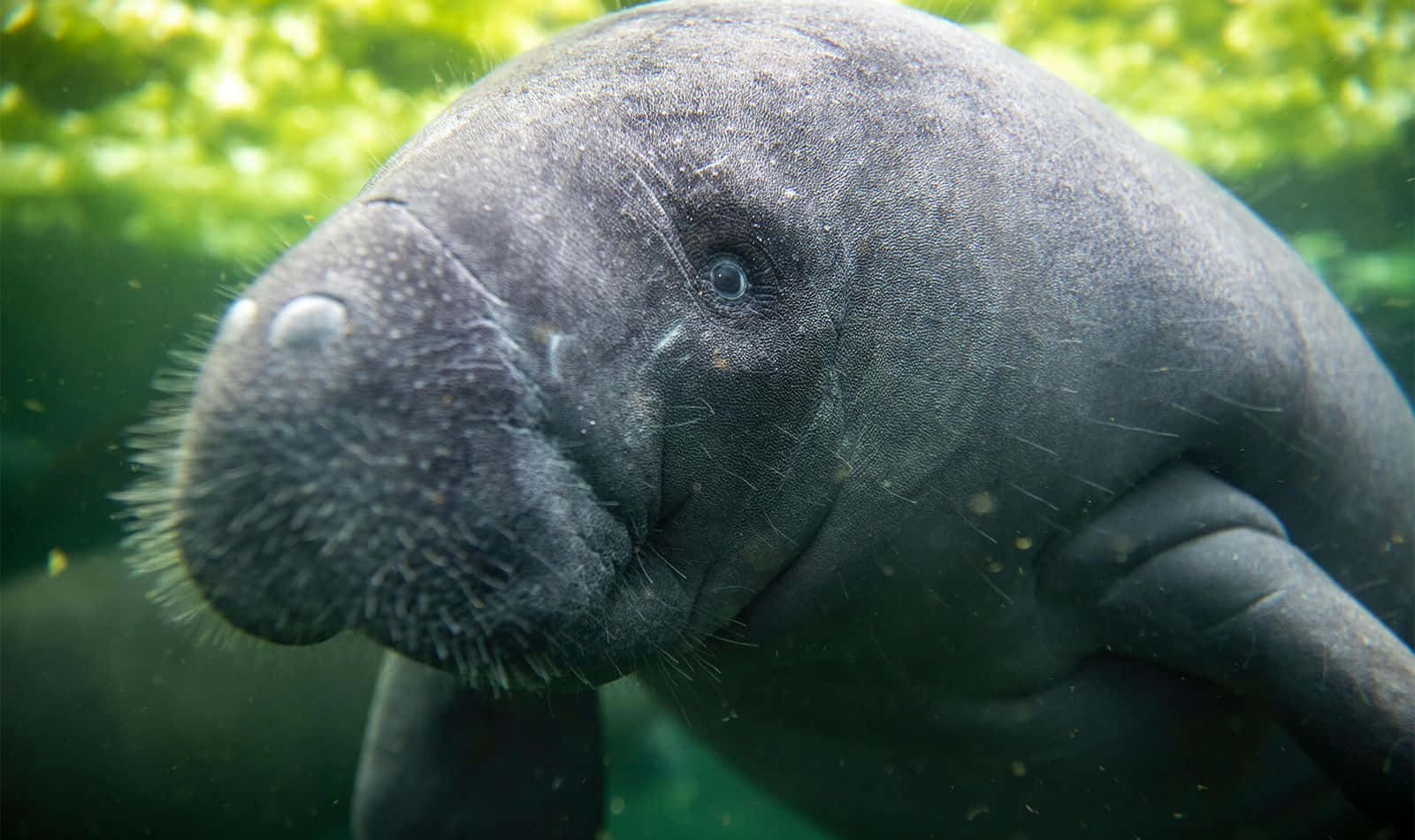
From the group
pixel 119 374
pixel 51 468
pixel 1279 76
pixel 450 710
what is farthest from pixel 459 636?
pixel 119 374

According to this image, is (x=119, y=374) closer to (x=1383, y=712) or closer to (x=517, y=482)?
(x=517, y=482)

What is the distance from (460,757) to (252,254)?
130 inches

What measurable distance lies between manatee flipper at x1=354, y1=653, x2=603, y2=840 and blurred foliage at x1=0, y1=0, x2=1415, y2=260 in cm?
539

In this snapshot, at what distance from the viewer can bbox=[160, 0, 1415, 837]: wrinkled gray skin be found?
1523mm

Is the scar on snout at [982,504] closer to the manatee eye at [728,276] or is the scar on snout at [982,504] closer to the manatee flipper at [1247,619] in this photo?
the manatee flipper at [1247,619]

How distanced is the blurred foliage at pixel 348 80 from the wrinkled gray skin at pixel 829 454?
5.11m

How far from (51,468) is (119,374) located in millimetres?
2788

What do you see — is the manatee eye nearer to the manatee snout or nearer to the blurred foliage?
the manatee snout

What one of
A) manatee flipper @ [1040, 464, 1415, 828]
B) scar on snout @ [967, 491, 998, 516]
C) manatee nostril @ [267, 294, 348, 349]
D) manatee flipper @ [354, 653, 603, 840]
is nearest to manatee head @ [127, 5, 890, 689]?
manatee nostril @ [267, 294, 348, 349]

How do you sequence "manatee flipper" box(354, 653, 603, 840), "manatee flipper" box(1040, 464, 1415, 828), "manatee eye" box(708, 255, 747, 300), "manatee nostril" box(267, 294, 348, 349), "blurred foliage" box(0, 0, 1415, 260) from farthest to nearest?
"blurred foliage" box(0, 0, 1415, 260), "manatee flipper" box(354, 653, 603, 840), "manatee flipper" box(1040, 464, 1415, 828), "manatee eye" box(708, 255, 747, 300), "manatee nostril" box(267, 294, 348, 349)

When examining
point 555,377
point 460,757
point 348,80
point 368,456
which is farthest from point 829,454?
point 348,80

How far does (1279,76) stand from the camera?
28.5 feet

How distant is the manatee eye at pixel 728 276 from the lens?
1.87m

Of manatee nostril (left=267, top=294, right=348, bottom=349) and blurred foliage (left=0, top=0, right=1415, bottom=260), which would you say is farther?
blurred foliage (left=0, top=0, right=1415, bottom=260)
